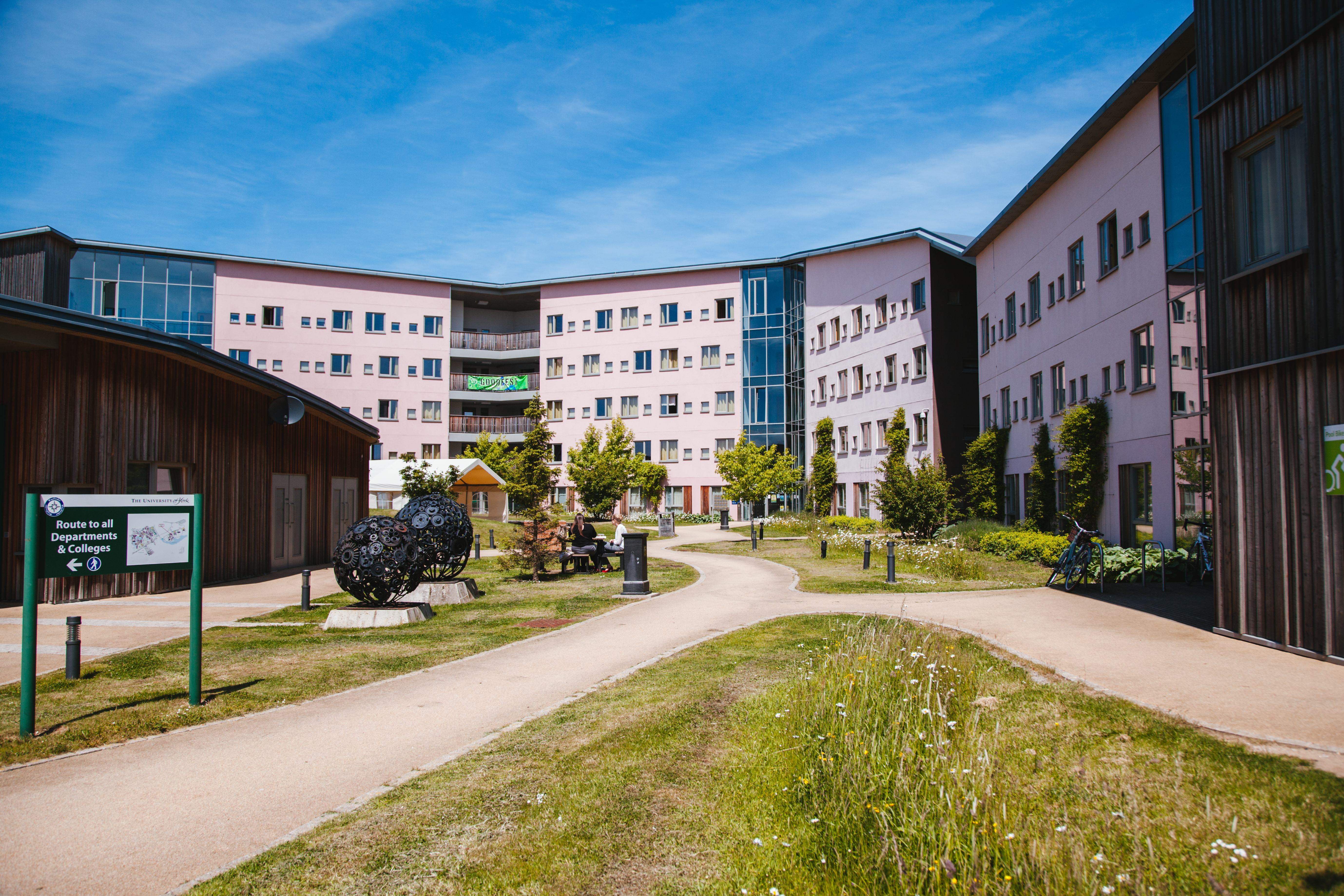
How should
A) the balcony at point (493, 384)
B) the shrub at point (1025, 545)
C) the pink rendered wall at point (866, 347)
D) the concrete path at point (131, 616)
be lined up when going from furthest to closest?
1. the balcony at point (493, 384)
2. the pink rendered wall at point (866, 347)
3. the shrub at point (1025, 545)
4. the concrete path at point (131, 616)

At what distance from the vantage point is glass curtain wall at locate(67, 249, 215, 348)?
185 feet

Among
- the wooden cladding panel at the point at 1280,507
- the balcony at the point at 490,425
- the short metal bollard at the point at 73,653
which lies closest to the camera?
the wooden cladding panel at the point at 1280,507

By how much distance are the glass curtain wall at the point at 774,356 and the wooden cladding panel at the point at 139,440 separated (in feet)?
128

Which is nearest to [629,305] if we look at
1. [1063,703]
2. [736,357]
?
[736,357]

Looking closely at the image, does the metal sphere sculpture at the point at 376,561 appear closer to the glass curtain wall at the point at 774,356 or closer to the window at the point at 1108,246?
the window at the point at 1108,246

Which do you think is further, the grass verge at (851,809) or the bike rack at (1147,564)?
the bike rack at (1147,564)

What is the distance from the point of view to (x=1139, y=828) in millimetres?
4664

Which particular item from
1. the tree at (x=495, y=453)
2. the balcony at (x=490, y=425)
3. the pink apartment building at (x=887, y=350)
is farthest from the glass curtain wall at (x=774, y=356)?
the balcony at (x=490, y=425)

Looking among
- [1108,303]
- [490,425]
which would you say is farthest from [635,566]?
[490,425]

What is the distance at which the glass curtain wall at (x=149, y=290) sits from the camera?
185 ft

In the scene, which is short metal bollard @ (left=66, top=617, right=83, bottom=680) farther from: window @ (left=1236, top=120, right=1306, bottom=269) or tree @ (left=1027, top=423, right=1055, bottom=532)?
tree @ (left=1027, top=423, right=1055, bottom=532)

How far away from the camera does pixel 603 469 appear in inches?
1983

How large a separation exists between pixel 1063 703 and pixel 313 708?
729 centimetres

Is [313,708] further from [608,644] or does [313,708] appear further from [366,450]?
[366,450]
